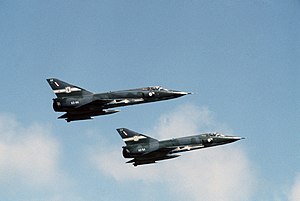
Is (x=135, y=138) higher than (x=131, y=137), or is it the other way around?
(x=131, y=137)

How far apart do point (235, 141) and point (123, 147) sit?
19.5m

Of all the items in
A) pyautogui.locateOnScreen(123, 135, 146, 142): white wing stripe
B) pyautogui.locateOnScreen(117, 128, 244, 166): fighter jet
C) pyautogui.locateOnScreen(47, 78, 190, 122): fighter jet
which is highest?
pyautogui.locateOnScreen(47, 78, 190, 122): fighter jet

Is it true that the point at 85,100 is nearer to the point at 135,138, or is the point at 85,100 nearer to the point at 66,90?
the point at 66,90

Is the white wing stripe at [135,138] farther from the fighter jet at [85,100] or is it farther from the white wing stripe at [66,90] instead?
the white wing stripe at [66,90]

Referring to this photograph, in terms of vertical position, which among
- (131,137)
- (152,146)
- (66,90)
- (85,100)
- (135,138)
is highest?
(66,90)

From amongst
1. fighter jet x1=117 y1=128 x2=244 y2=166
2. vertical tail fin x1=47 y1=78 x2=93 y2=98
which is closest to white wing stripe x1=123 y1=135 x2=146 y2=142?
fighter jet x1=117 y1=128 x2=244 y2=166

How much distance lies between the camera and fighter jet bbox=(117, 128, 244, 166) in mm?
83688

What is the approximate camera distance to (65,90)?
7956 centimetres

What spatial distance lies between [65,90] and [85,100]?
359cm

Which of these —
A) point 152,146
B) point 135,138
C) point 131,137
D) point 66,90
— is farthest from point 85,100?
point 152,146

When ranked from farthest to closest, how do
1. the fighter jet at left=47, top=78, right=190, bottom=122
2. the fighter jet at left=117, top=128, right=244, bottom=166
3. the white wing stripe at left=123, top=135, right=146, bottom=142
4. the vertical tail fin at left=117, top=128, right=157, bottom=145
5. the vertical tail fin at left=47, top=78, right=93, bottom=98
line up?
the white wing stripe at left=123, top=135, right=146, bottom=142 < the vertical tail fin at left=117, top=128, right=157, bottom=145 < the fighter jet at left=117, top=128, right=244, bottom=166 < the vertical tail fin at left=47, top=78, right=93, bottom=98 < the fighter jet at left=47, top=78, right=190, bottom=122

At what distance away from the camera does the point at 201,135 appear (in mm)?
87375

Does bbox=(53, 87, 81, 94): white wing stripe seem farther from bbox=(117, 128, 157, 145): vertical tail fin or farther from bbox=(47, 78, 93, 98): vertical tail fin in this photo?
bbox=(117, 128, 157, 145): vertical tail fin

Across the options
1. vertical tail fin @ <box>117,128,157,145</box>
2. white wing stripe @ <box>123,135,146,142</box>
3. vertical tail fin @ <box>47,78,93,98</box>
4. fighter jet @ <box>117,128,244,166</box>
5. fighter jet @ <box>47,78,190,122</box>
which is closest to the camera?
fighter jet @ <box>47,78,190,122</box>
